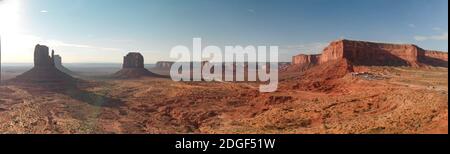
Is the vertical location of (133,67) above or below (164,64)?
below

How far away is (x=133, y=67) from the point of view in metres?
94.2

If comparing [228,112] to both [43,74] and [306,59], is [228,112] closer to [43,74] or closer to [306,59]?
[43,74]

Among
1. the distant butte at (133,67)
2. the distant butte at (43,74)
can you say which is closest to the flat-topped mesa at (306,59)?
the distant butte at (133,67)

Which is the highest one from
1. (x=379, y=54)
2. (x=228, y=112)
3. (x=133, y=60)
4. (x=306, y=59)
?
(x=306, y=59)

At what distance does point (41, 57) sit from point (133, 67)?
3095cm

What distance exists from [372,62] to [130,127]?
2339 inches

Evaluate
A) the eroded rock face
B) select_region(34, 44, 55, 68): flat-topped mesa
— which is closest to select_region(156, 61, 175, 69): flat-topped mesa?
the eroded rock face

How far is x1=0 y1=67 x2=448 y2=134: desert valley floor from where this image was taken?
2117 cm

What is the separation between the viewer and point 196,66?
148 metres

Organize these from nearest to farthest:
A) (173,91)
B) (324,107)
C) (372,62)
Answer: (324,107) → (173,91) → (372,62)

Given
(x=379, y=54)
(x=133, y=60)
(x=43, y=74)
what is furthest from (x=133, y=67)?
(x=379, y=54)

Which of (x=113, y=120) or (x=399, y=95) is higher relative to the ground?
(x=399, y=95)

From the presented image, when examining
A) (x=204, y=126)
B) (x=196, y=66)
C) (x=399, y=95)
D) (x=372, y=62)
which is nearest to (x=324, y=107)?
(x=399, y=95)
